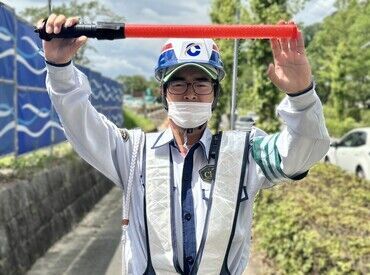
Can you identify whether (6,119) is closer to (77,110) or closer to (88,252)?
(88,252)

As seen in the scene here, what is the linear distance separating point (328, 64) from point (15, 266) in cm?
3643

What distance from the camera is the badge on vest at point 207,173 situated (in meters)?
2.09

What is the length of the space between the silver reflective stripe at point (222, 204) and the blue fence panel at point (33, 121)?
554 cm

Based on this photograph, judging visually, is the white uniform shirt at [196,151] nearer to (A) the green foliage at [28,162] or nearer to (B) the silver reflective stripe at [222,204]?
(B) the silver reflective stripe at [222,204]

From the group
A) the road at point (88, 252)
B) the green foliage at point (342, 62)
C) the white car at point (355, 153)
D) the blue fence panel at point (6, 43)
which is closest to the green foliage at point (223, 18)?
the white car at point (355, 153)

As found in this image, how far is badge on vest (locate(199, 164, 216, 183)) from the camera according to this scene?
2.09 m

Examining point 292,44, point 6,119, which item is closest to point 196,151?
point 292,44

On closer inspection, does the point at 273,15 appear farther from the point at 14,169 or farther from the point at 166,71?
the point at 166,71

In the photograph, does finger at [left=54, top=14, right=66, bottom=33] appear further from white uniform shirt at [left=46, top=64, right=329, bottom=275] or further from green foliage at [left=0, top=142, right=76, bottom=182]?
green foliage at [left=0, top=142, right=76, bottom=182]

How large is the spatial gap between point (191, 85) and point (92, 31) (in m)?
0.48

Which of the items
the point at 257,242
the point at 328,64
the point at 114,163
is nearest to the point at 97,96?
the point at 257,242

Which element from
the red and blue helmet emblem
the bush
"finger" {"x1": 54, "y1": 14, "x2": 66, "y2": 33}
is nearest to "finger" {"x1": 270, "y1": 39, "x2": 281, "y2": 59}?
the red and blue helmet emblem

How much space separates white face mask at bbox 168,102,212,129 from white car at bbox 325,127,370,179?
11905mm

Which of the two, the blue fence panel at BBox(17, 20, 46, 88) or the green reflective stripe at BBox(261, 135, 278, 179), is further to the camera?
the blue fence panel at BBox(17, 20, 46, 88)
